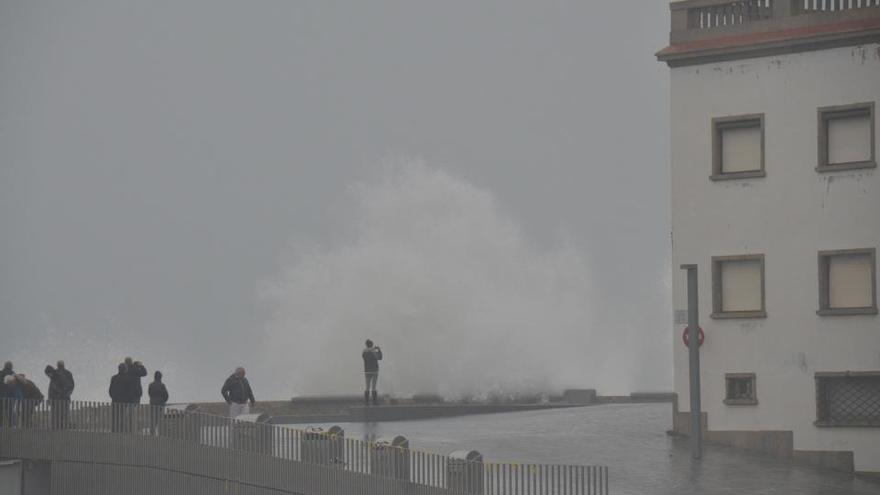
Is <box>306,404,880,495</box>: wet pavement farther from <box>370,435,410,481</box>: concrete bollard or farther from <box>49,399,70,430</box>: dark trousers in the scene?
<box>49,399,70,430</box>: dark trousers

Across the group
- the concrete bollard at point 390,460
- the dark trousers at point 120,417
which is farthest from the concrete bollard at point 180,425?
the concrete bollard at point 390,460

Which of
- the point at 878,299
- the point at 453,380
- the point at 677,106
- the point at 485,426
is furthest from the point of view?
the point at 453,380

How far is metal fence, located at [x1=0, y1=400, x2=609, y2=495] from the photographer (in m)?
28.5

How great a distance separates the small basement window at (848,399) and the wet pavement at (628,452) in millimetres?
1527

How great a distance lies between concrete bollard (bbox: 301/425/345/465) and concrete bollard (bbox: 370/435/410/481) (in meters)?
0.77

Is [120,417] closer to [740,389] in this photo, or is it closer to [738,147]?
[740,389]

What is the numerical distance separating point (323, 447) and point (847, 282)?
12290 mm

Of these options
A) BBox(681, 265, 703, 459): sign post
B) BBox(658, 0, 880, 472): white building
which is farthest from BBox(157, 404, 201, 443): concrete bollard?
BBox(658, 0, 880, 472): white building

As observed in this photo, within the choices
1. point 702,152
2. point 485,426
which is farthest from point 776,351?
point 485,426

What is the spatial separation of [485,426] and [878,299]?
10.4 meters

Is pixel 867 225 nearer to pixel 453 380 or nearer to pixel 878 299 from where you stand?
pixel 878 299

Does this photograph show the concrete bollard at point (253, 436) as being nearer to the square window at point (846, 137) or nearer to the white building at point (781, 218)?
the white building at point (781, 218)

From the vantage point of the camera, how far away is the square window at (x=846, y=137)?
36.6 m

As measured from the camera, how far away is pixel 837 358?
36406mm
